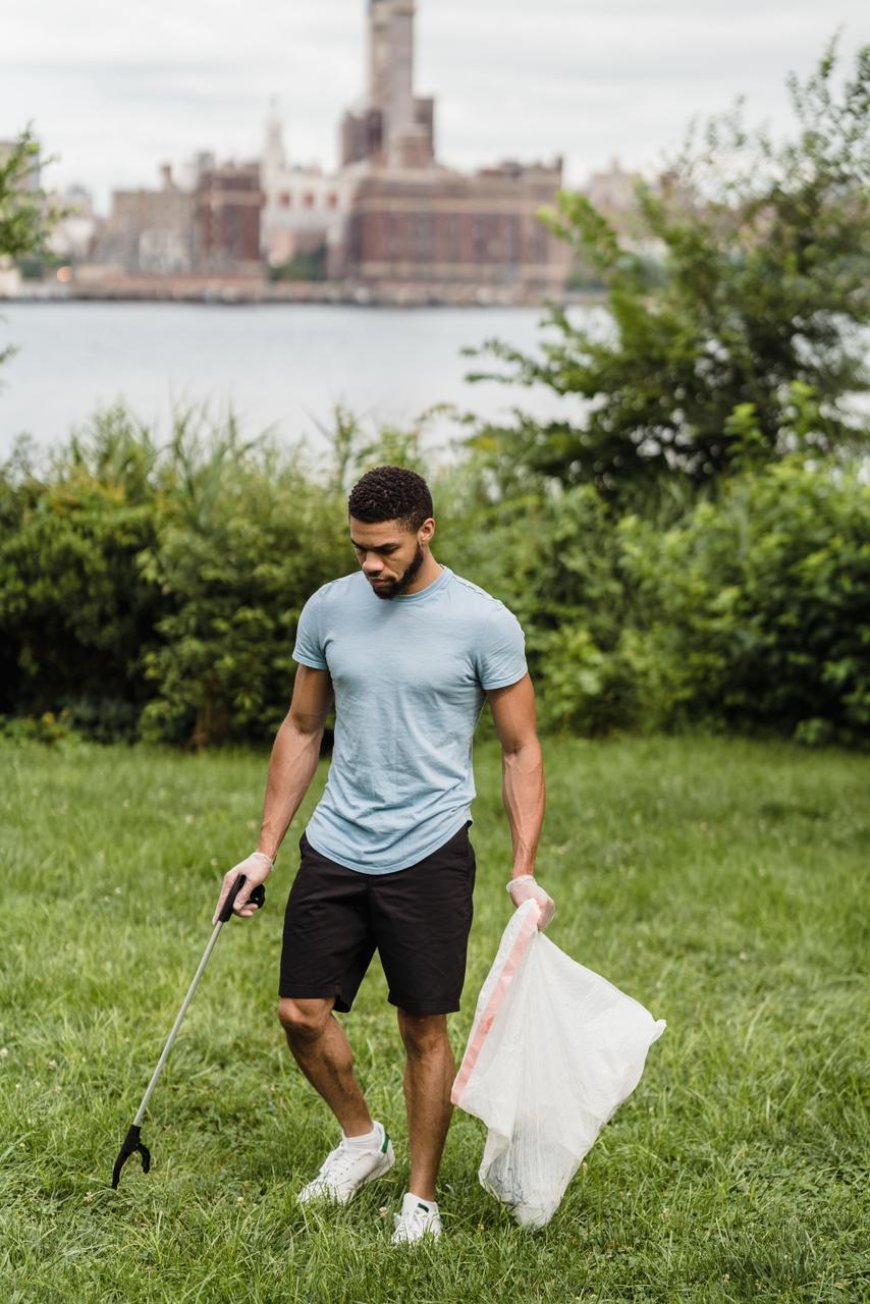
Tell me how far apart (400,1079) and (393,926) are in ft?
4.19

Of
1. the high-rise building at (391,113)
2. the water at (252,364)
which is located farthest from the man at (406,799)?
the high-rise building at (391,113)

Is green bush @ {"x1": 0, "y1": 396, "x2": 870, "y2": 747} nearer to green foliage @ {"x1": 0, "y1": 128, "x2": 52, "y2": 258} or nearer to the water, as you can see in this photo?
the water

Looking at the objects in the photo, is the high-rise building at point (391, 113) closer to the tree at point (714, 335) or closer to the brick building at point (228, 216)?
the brick building at point (228, 216)

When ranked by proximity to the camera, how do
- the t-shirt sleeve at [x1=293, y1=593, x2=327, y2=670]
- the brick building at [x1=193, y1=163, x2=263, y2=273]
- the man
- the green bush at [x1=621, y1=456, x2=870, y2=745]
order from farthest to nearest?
the brick building at [x1=193, y1=163, x2=263, y2=273] < the green bush at [x1=621, y1=456, x2=870, y2=745] < the t-shirt sleeve at [x1=293, y1=593, x2=327, y2=670] < the man

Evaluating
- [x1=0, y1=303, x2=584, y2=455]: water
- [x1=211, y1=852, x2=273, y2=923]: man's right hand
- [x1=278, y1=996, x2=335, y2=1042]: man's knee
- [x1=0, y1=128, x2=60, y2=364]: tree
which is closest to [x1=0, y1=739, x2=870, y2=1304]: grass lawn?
[x1=278, y1=996, x2=335, y2=1042]: man's knee

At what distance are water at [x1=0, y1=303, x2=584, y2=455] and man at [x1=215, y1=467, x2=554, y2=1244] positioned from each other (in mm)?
7231

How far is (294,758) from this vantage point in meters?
4.17

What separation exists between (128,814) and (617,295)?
783 cm

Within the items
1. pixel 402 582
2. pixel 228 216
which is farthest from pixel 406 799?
pixel 228 216

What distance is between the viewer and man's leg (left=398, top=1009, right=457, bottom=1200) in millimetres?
4023

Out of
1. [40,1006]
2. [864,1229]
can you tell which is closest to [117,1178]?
[40,1006]

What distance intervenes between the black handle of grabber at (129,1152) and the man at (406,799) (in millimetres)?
493

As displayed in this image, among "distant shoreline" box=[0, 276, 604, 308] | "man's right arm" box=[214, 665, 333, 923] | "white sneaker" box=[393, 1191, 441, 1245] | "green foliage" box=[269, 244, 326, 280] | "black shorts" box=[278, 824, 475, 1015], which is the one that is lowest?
"white sneaker" box=[393, 1191, 441, 1245]

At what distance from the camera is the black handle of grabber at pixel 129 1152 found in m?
4.13
